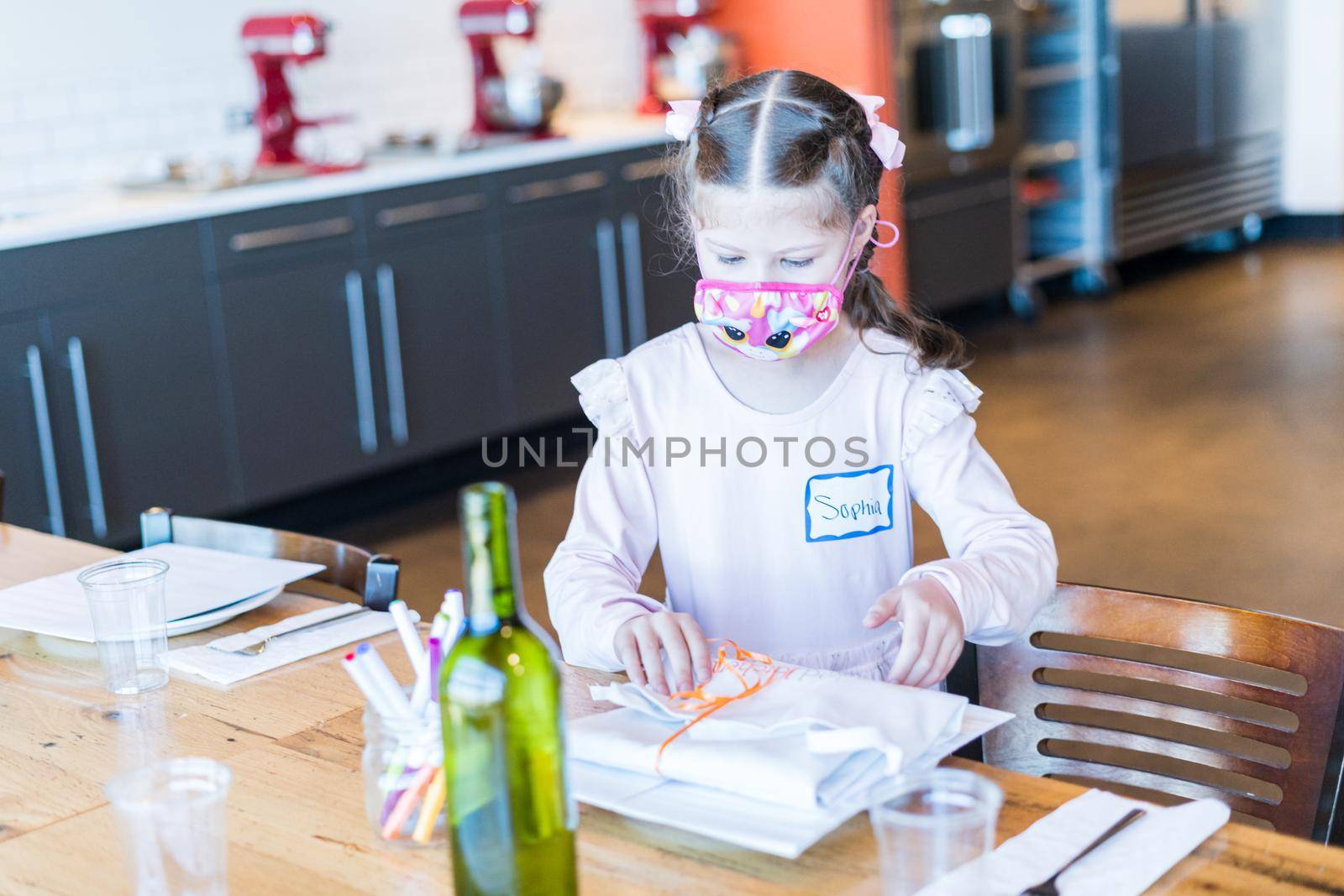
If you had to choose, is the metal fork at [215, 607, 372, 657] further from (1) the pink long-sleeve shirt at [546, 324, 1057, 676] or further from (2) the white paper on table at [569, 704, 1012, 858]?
(2) the white paper on table at [569, 704, 1012, 858]

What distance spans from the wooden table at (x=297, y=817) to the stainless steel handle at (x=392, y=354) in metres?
Answer: 2.74

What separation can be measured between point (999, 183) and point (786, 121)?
15.4 feet

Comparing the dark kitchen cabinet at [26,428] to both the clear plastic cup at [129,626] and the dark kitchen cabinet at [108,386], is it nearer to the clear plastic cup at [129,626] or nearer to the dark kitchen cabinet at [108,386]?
the dark kitchen cabinet at [108,386]

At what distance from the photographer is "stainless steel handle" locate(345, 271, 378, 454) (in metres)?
4.01

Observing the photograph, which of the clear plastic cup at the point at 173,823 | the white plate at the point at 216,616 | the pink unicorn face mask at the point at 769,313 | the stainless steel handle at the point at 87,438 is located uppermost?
the pink unicorn face mask at the point at 769,313

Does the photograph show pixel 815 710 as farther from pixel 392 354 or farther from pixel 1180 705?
pixel 392 354

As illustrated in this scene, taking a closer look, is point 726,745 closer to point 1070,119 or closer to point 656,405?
point 656,405

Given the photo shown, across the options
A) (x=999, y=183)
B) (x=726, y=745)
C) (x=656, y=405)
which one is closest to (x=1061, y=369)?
(x=999, y=183)

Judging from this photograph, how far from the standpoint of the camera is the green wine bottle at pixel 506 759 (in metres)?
0.79

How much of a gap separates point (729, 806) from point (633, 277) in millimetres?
3818

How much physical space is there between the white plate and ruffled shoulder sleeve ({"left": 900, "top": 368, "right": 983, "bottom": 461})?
66 cm

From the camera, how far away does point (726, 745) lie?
1.02 meters

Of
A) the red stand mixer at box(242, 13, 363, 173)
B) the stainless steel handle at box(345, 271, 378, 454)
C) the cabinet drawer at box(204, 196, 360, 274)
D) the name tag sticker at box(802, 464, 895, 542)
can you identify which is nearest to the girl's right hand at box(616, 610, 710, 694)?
the name tag sticker at box(802, 464, 895, 542)

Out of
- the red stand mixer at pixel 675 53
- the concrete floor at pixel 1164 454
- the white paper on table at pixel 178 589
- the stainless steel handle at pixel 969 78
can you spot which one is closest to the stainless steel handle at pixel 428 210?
the concrete floor at pixel 1164 454
